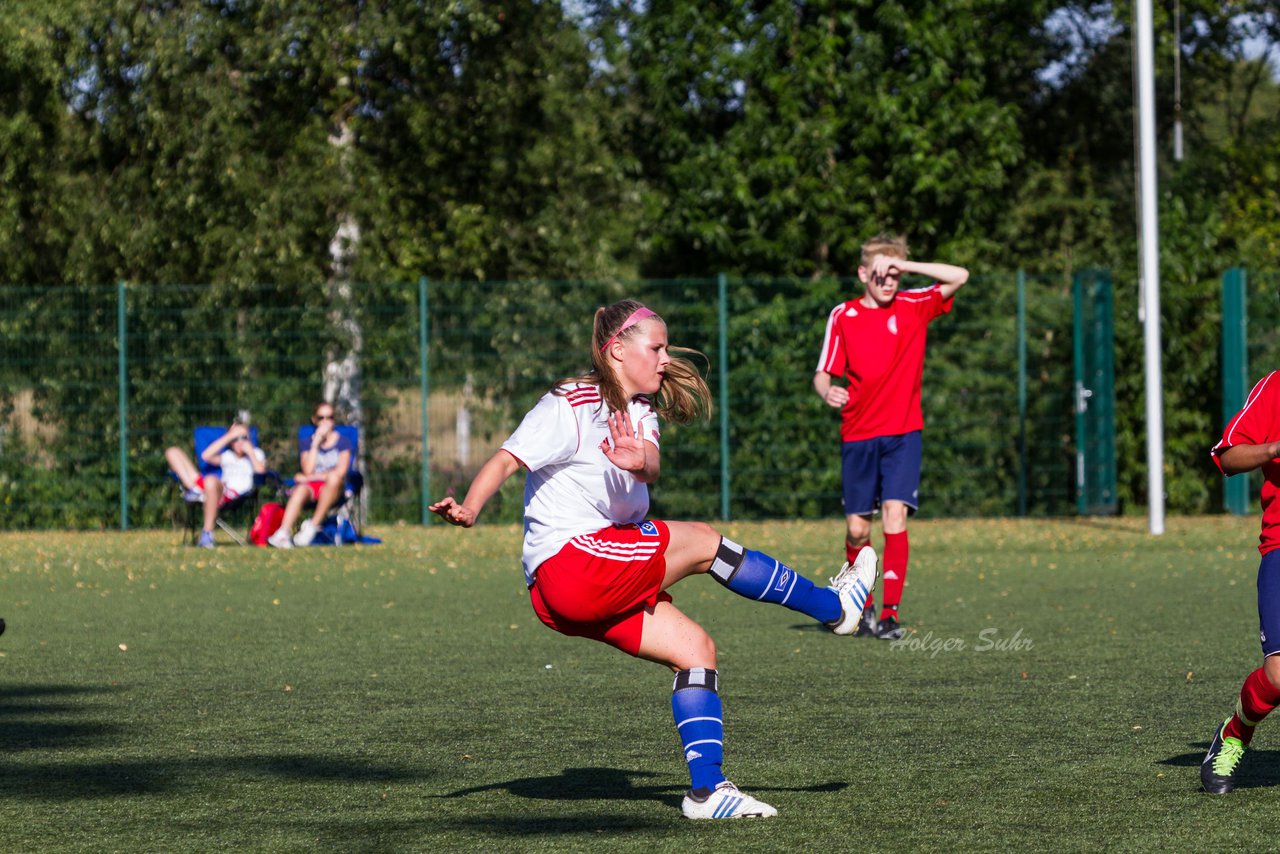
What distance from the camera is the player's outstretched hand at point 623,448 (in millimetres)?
4938

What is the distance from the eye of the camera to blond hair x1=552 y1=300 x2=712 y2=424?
5.25m

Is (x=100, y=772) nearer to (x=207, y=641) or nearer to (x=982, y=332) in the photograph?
(x=207, y=641)

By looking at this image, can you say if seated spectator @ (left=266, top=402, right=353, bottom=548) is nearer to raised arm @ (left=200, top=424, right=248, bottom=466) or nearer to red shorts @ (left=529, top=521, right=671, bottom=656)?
raised arm @ (left=200, top=424, right=248, bottom=466)

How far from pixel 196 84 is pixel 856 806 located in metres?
17.6

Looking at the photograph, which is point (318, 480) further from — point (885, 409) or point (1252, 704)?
point (1252, 704)

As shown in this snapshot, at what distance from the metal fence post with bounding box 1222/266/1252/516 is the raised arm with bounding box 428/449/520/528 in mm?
15017

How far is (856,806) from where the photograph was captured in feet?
17.2

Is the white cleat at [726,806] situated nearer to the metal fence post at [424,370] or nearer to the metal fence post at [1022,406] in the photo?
the metal fence post at [424,370]

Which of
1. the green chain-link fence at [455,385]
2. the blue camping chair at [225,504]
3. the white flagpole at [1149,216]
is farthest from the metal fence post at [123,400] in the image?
the white flagpole at [1149,216]

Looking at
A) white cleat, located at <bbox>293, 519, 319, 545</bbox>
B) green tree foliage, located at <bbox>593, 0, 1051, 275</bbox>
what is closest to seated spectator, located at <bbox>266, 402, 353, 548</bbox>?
white cleat, located at <bbox>293, 519, 319, 545</bbox>

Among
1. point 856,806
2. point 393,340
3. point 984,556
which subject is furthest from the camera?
point 393,340

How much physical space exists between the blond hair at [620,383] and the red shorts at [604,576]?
377 millimetres

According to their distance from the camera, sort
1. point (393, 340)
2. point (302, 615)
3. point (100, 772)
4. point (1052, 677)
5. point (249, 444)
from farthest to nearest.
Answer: point (393, 340), point (249, 444), point (302, 615), point (1052, 677), point (100, 772)

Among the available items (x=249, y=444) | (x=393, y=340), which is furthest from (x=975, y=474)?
(x=249, y=444)
